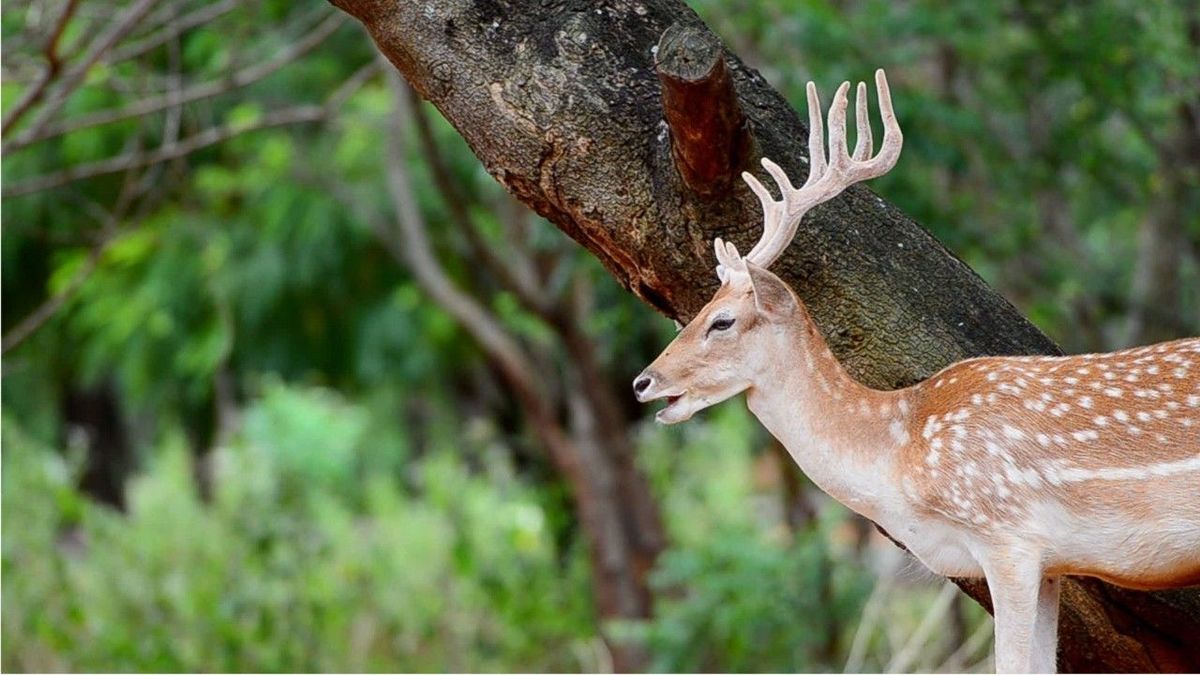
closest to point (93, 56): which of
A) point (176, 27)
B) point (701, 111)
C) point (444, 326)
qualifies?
point (176, 27)

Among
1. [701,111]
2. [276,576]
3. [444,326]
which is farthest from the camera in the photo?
[444,326]

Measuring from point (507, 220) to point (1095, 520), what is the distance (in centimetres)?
690

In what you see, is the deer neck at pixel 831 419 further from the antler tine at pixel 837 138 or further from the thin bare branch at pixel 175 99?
the thin bare branch at pixel 175 99

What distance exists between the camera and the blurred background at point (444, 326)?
7711 mm

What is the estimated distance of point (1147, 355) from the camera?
2963 mm

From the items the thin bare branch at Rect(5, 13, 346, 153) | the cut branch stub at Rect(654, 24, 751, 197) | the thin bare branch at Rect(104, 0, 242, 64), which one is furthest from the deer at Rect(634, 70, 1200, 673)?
the thin bare branch at Rect(104, 0, 242, 64)

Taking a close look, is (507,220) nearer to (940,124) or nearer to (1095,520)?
(940,124)

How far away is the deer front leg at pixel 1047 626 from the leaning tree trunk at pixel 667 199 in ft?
1.08

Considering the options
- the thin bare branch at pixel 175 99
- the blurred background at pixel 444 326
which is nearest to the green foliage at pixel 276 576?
the blurred background at pixel 444 326

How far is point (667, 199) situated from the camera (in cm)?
324

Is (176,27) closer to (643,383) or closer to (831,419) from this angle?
(643,383)

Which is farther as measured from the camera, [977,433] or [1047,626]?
[1047,626]

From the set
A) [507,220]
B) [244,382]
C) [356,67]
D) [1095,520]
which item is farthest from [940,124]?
[244,382]

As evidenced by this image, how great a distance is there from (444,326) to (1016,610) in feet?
25.0
